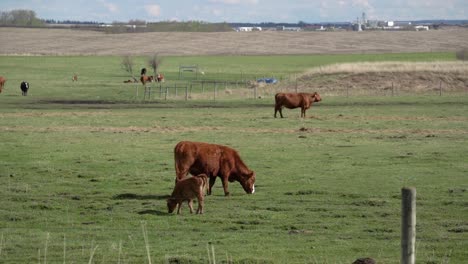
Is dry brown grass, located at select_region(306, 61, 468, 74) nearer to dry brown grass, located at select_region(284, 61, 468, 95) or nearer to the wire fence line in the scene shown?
dry brown grass, located at select_region(284, 61, 468, 95)

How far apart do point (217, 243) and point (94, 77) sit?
71.0 meters

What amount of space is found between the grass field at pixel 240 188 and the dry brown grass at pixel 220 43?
10275 cm

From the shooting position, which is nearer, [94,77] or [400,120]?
[400,120]

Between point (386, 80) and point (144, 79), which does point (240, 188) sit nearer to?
point (386, 80)

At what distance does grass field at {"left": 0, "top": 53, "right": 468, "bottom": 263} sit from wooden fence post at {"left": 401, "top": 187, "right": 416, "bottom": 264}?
15.7ft

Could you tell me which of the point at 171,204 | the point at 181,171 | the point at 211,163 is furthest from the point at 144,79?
the point at 171,204

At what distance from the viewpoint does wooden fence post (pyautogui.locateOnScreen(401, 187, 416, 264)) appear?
6.84 metres

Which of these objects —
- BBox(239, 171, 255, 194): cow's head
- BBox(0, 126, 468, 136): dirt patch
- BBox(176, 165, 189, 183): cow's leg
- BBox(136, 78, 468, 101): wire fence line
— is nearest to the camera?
BBox(176, 165, 189, 183): cow's leg

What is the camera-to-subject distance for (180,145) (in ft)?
59.3

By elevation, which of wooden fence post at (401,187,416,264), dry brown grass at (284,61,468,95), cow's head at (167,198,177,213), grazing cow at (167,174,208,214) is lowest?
dry brown grass at (284,61,468,95)

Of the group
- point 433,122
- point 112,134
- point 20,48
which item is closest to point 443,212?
point 112,134

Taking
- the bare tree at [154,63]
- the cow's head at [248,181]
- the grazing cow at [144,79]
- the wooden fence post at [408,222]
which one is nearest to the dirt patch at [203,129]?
the cow's head at [248,181]

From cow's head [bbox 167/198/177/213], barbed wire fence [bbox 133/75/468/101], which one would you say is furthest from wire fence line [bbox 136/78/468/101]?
cow's head [bbox 167/198/177/213]

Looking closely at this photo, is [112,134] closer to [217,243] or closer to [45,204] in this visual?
[45,204]
